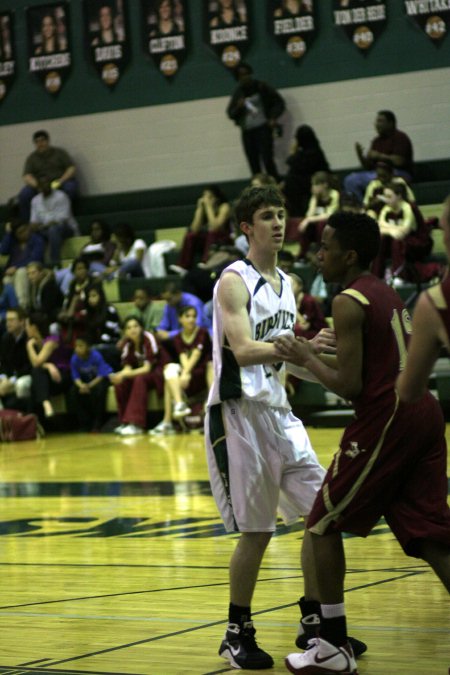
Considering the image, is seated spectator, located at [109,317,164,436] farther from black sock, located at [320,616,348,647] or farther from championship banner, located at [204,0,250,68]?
black sock, located at [320,616,348,647]

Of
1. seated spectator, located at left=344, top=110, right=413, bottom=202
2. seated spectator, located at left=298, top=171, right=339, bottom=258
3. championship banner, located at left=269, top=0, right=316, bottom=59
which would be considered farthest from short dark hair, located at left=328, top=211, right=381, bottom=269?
championship banner, located at left=269, top=0, right=316, bottom=59

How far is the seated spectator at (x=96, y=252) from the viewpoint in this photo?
16.0 m

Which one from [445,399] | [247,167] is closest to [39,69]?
[247,167]

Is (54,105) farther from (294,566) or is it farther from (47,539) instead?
(294,566)

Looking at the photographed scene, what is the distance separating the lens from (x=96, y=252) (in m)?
16.4

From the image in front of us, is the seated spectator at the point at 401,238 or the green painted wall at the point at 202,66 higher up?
the green painted wall at the point at 202,66

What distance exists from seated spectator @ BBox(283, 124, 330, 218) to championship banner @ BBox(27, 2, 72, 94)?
16.3ft

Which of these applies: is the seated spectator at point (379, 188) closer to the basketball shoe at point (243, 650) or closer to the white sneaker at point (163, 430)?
the white sneaker at point (163, 430)

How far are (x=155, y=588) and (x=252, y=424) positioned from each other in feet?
4.79

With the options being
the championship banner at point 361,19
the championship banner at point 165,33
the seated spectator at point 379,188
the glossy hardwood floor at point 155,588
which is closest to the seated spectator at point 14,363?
the seated spectator at point 379,188

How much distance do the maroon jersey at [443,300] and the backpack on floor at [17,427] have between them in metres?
10.7

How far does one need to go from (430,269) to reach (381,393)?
9274 millimetres

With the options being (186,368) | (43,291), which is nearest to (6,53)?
(43,291)

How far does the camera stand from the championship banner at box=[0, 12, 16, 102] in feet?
62.2
